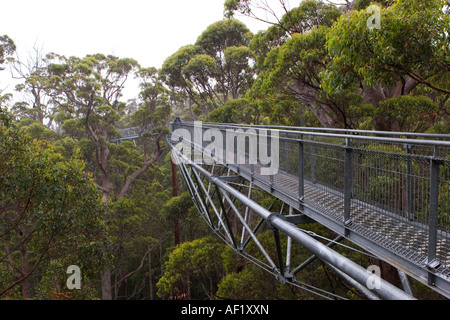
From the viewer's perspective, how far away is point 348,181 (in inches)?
109

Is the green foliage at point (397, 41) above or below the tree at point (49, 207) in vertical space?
above

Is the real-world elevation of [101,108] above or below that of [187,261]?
above

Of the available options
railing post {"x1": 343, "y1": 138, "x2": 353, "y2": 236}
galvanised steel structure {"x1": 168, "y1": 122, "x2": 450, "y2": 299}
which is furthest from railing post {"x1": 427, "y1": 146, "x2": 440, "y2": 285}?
railing post {"x1": 343, "y1": 138, "x2": 353, "y2": 236}

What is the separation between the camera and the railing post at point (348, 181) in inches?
108

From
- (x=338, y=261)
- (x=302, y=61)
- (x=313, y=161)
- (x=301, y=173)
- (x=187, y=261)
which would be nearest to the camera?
(x=338, y=261)

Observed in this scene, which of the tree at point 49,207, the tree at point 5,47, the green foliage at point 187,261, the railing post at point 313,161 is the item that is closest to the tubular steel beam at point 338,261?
the railing post at point 313,161

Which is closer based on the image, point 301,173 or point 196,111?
point 301,173

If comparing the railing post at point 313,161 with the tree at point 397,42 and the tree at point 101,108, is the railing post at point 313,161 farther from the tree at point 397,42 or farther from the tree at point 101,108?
the tree at point 101,108

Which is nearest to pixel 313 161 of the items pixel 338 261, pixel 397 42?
pixel 338 261

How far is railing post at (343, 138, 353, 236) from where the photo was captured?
2734 millimetres

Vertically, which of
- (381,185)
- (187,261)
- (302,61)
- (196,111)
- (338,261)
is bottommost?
(187,261)

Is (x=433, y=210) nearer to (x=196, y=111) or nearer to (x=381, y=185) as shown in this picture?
(x=381, y=185)
